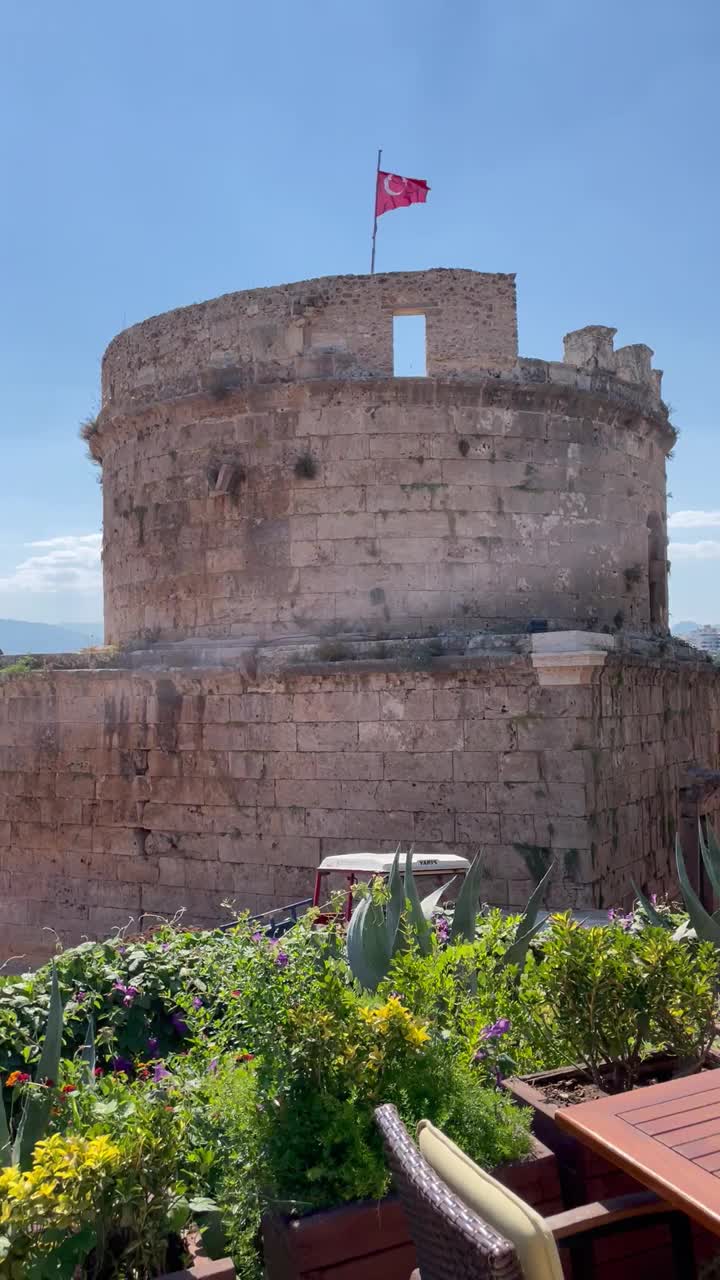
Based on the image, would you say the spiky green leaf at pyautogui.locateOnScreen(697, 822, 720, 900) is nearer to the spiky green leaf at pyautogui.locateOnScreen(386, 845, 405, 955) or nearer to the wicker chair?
the spiky green leaf at pyautogui.locateOnScreen(386, 845, 405, 955)

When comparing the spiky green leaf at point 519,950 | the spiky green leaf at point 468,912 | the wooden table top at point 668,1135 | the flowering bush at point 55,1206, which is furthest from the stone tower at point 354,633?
the flowering bush at point 55,1206

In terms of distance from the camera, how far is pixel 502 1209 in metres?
1.90

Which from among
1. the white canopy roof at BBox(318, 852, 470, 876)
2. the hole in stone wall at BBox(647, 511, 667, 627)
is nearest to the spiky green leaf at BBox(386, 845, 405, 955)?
the white canopy roof at BBox(318, 852, 470, 876)

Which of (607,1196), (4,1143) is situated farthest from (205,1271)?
(607,1196)

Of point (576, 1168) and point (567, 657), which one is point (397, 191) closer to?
point (567, 657)

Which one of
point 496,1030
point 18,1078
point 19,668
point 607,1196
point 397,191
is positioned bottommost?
point 607,1196

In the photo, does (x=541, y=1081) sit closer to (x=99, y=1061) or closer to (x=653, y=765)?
(x=99, y=1061)

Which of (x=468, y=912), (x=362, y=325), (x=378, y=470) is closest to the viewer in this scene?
(x=468, y=912)

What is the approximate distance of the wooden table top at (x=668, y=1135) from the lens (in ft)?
7.57

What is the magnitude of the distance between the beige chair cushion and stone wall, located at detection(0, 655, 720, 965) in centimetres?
650

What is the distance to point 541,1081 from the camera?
3625 mm

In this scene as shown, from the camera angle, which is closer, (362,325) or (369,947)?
(369,947)

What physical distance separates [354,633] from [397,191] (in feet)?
17.5

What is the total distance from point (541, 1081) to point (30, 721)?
8920 mm
